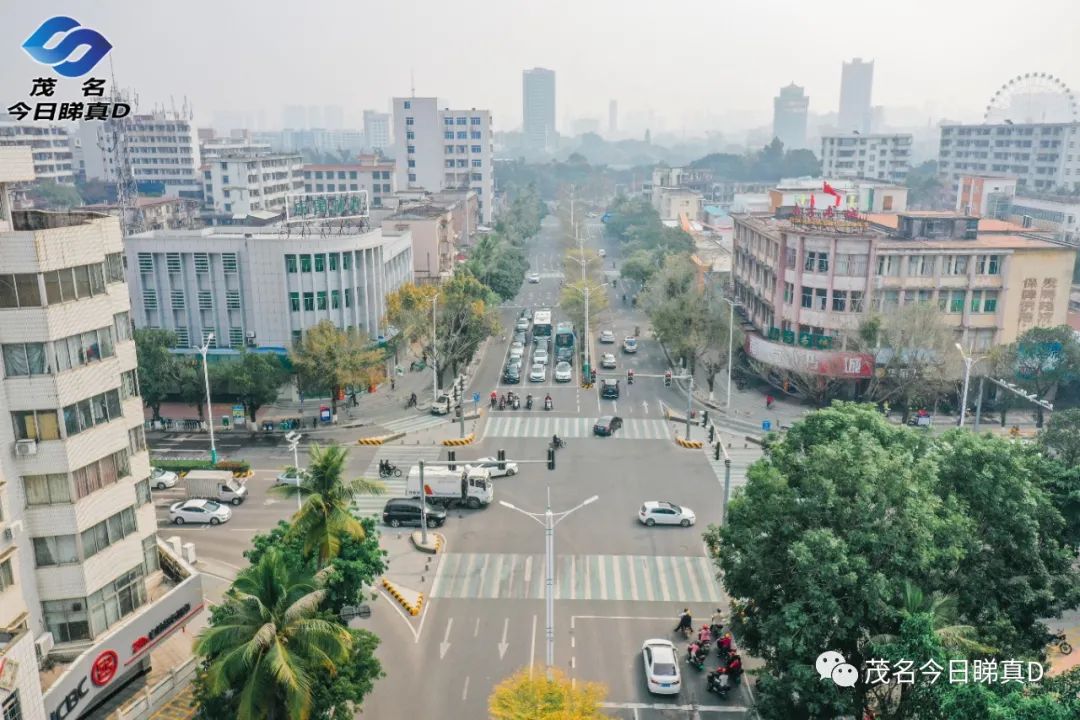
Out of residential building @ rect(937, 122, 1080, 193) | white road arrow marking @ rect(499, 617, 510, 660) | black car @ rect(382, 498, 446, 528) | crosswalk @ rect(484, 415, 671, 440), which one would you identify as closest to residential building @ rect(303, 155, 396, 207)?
crosswalk @ rect(484, 415, 671, 440)

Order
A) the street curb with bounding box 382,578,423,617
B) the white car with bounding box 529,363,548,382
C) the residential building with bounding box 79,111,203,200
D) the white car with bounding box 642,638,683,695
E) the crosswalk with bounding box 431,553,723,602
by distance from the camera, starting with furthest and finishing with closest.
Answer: the residential building with bounding box 79,111,203,200, the white car with bounding box 529,363,548,382, the crosswalk with bounding box 431,553,723,602, the street curb with bounding box 382,578,423,617, the white car with bounding box 642,638,683,695

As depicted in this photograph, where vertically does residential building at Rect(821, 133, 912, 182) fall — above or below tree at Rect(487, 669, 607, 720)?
above

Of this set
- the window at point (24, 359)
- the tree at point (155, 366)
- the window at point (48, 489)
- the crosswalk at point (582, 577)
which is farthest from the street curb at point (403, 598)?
the tree at point (155, 366)

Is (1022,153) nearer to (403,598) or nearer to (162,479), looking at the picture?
(403,598)

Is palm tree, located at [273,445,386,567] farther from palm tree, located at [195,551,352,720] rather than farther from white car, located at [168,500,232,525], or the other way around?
white car, located at [168,500,232,525]

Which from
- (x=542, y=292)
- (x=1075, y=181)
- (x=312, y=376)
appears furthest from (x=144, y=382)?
(x=1075, y=181)

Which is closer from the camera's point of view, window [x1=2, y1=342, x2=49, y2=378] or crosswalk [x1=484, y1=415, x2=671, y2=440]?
window [x1=2, y1=342, x2=49, y2=378]

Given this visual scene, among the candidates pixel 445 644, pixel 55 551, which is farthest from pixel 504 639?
pixel 55 551

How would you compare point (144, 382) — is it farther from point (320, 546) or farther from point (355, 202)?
point (320, 546)
